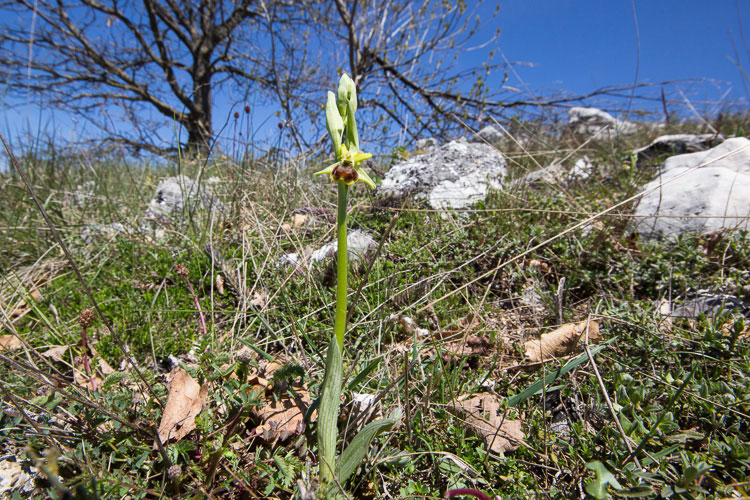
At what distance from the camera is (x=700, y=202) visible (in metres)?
2.09

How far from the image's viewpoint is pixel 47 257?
233 cm

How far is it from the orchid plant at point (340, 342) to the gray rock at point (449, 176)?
61.0 inches

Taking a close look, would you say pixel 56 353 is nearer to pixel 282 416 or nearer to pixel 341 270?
pixel 282 416

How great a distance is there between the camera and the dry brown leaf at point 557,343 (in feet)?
4.78

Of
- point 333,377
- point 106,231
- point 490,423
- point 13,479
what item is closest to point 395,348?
point 490,423

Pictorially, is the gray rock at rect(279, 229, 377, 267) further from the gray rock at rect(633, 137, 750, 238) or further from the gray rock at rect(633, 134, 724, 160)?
the gray rock at rect(633, 134, 724, 160)

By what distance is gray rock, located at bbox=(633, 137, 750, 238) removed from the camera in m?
1.96

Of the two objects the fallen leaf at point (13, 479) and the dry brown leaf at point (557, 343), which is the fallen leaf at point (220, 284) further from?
the dry brown leaf at point (557, 343)

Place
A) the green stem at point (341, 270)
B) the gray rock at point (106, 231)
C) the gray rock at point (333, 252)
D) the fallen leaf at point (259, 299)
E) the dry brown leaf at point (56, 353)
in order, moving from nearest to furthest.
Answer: the green stem at point (341, 270) < the dry brown leaf at point (56, 353) < the fallen leaf at point (259, 299) < the gray rock at point (333, 252) < the gray rock at point (106, 231)

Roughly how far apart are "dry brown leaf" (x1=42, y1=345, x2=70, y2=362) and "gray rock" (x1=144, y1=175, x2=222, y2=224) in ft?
3.50

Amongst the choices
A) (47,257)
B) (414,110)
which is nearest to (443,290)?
(47,257)

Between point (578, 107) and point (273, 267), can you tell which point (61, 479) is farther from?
point (578, 107)

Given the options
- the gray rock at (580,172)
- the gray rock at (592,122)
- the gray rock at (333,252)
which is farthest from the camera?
the gray rock at (592,122)

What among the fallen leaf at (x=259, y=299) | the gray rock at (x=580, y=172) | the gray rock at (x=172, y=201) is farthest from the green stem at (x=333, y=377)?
the gray rock at (x=580, y=172)
